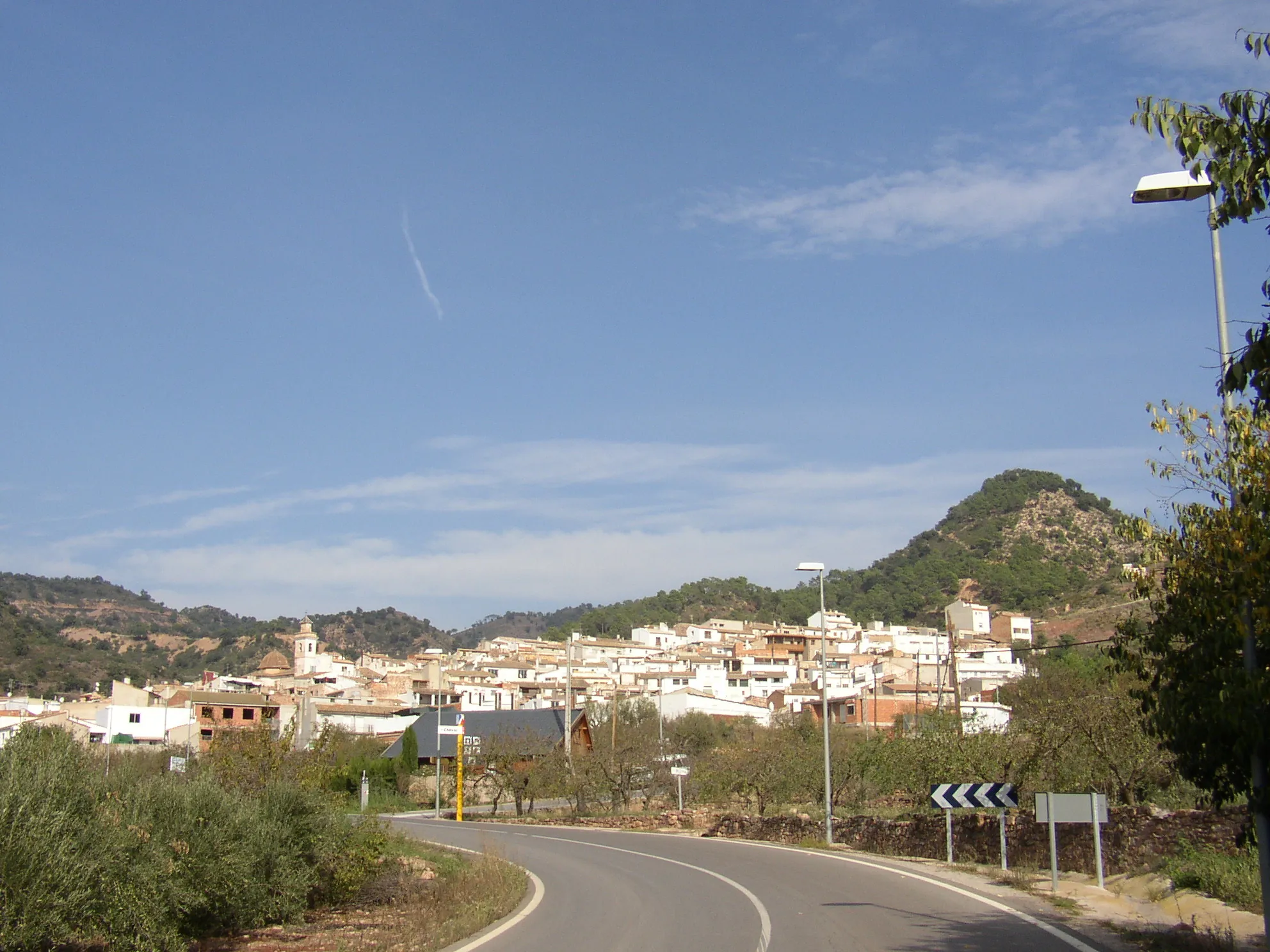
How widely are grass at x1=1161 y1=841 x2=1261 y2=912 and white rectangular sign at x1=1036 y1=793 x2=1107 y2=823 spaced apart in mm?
1374

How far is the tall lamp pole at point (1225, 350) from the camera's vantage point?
9.88 meters

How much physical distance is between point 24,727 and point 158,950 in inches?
130

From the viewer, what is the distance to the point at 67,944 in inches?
507

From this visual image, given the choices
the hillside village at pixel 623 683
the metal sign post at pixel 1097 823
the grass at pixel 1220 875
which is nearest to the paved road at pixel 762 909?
the metal sign post at pixel 1097 823

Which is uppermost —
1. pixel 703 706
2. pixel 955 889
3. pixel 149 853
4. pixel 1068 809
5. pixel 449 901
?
pixel 1068 809

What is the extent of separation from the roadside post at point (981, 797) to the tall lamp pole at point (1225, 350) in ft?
32.9

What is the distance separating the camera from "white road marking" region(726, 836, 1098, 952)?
13039mm

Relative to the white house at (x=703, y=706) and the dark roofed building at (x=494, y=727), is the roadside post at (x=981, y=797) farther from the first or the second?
the white house at (x=703, y=706)

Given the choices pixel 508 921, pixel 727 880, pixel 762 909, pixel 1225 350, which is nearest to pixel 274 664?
pixel 727 880

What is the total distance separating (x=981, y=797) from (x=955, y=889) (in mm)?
2646

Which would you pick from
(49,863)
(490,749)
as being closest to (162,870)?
(49,863)

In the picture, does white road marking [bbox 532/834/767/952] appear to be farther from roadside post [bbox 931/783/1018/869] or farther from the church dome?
the church dome

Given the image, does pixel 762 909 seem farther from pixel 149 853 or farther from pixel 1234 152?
pixel 1234 152

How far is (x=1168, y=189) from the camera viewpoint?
34.9ft
